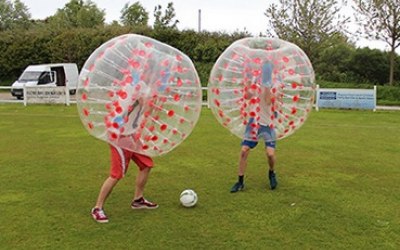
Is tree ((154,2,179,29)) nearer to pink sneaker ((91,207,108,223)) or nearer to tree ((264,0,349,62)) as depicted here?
tree ((264,0,349,62))

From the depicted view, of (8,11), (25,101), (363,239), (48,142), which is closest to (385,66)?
(25,101)

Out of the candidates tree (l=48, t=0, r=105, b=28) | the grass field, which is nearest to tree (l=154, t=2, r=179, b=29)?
tree (l=48, t=0, r=105, b=28)

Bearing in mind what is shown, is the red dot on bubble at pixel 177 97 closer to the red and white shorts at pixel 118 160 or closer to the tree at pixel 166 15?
the red and white shorts at pixel 118 160

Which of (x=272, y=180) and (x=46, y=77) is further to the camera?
(x=46, y=77)

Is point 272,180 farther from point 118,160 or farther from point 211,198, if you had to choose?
point 118,160

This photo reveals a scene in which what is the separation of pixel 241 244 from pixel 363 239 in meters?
1.29

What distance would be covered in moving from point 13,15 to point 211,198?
55.6 m

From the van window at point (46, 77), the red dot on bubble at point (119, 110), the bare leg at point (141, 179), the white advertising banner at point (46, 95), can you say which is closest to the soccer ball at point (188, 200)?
the bare leg at point (141, 179)

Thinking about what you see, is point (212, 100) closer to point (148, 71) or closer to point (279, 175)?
point (148, 71)

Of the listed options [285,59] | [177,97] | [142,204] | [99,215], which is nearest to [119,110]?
[177,97]

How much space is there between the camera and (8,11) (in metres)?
54.8

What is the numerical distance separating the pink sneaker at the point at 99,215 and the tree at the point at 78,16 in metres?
46.5

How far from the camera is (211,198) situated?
6348 mm

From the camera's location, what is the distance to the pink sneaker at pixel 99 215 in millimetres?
5348
